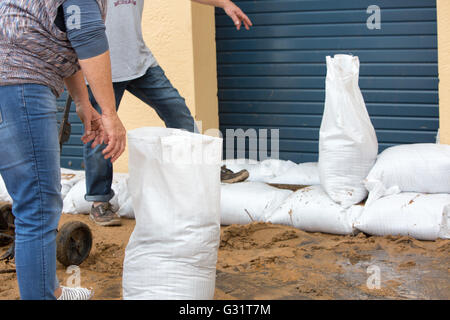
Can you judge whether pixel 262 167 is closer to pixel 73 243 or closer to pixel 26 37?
pixel 73 243

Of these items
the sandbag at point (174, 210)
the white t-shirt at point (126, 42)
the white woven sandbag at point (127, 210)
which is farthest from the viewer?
the white woven sandbag at point (127, 210)

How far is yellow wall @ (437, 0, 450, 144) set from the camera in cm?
412

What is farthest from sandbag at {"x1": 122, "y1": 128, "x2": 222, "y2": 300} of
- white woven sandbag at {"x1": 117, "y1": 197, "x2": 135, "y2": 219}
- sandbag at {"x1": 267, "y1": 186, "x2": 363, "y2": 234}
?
white woven sandbag at {"x1": 117, "y1": 197, "x2": 135, "y2": 219}

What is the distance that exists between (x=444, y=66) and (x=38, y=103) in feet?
9.76

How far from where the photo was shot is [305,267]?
10.2 feet

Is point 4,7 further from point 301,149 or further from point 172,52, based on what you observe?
point 301,149

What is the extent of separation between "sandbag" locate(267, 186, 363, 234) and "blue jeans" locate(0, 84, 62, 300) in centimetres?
183

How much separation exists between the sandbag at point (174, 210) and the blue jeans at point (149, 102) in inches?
63.4

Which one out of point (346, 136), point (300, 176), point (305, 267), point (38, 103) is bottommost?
point (305, 267)

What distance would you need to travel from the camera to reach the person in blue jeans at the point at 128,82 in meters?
3.89

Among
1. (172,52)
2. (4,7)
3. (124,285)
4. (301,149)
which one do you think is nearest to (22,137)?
(4,7)

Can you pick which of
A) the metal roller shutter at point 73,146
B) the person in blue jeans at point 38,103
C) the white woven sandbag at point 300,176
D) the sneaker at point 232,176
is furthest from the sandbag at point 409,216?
the metal roller shutter at point 73,146

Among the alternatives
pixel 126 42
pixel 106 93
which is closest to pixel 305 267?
pixel 106 93

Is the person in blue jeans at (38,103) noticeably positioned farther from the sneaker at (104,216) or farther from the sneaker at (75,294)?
the sneaker at (104,216)
